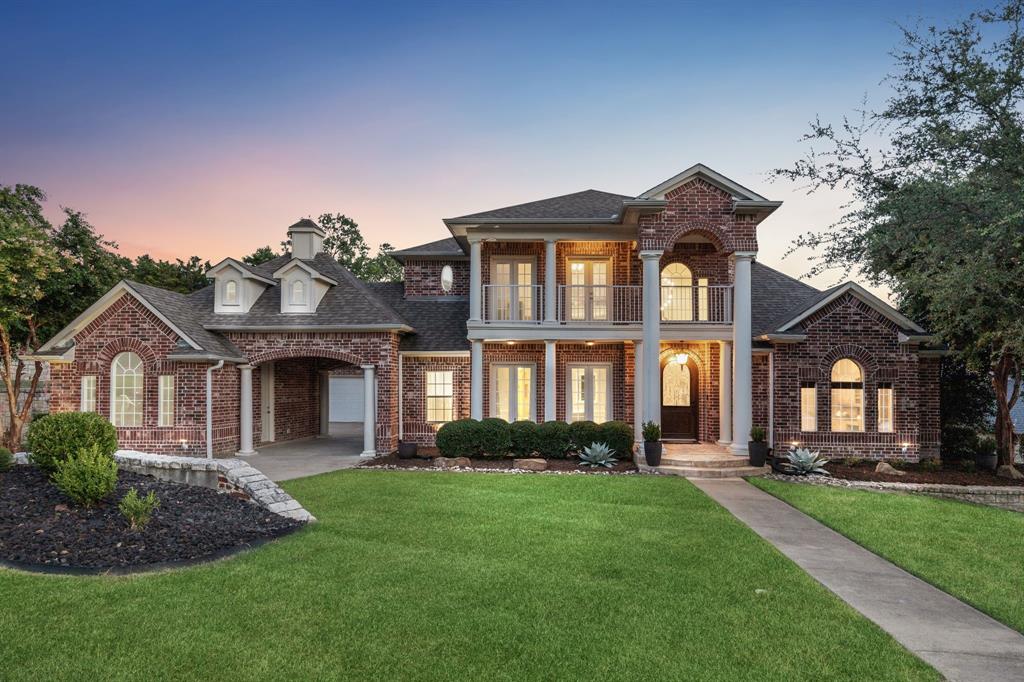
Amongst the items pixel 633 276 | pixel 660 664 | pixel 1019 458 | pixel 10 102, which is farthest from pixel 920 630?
pixel 10 102

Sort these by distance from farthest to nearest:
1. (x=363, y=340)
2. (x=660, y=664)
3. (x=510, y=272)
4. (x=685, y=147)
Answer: (x=685, y=147) → (x=510, y=272) → (x=363, y=340) → (x=660, y=664)

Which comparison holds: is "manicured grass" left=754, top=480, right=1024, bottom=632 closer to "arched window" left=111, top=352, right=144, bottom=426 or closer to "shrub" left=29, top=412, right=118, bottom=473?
"shrub" left=29, top=412, right=118, bottom=473

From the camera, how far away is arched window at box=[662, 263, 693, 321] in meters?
15.1

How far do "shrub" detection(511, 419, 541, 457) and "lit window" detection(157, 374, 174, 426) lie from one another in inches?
348

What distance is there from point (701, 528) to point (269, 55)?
16.3 metres

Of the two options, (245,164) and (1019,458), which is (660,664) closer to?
Answer: (1019,458)

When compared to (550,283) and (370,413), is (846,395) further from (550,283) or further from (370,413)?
(370,413)

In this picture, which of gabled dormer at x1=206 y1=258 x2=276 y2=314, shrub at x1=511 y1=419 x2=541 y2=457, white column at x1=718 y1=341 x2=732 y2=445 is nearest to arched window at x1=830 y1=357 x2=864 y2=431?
white column at x1=718 y1=341 x2=732 y2=445

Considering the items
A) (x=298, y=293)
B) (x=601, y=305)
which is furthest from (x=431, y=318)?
(x=601, y=305)

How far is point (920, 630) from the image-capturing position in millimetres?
4340

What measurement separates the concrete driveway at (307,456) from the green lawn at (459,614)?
562 cm

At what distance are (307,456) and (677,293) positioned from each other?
11.2m

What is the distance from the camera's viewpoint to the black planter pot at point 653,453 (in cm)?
1248

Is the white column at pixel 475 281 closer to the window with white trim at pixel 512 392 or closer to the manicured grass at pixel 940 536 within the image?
the window with white trim at pixel 512 392
